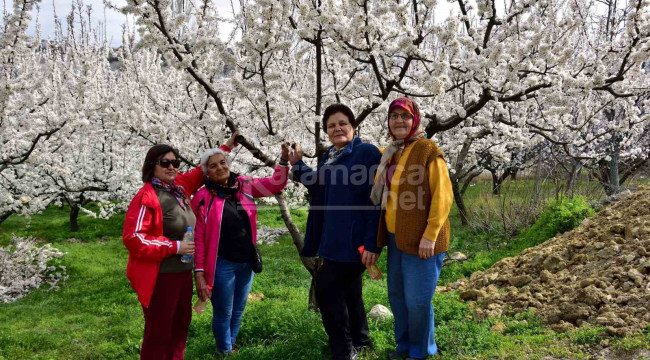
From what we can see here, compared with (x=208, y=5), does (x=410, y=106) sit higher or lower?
lower

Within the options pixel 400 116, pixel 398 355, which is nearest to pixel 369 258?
pixel 398 355

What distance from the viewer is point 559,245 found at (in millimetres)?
6059

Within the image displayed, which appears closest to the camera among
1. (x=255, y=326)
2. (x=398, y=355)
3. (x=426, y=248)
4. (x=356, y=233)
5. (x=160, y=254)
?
(x=426, y=248)

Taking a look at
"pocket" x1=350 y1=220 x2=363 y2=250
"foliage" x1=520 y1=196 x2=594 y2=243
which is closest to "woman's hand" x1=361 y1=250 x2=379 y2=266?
"pocket" x1=350 y1=220 x2=363 y2=250

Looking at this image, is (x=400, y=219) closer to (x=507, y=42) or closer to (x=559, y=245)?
(x=507, y=42)

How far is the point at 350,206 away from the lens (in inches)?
128

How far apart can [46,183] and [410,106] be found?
10.4 meters

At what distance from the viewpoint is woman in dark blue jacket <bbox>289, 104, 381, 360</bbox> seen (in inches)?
127

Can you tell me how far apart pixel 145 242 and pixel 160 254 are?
137 millimetres

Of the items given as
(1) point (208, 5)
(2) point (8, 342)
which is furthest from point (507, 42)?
(2) point (8, 342)

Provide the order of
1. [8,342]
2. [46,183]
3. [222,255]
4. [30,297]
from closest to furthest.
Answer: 1. [222,255]
2. [8,342]
3. [30,297]
4. [46,183]

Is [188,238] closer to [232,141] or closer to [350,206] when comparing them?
[232,141]

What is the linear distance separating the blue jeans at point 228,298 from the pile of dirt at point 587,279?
8.52 feet

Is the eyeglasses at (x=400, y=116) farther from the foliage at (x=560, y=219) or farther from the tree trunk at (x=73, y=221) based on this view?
the tree trunk at (x=73, y=221)
